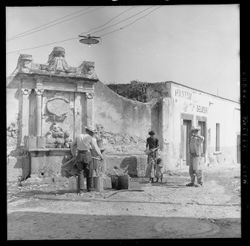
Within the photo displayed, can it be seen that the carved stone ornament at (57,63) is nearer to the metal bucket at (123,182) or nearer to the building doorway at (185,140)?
the metal bucket at (123,182)

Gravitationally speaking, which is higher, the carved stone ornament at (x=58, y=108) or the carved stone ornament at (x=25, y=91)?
the carved stone ornament at (x=25, y=91)

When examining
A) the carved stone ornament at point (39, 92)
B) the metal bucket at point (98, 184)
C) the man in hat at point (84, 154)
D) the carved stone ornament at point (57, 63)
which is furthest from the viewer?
the carved stone ornament at point (39, 92)

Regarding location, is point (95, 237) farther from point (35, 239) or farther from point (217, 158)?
point (217, 158)

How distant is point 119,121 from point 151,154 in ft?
4.33

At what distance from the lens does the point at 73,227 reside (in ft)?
19.5

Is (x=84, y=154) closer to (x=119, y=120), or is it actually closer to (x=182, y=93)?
(x=119, y=120)

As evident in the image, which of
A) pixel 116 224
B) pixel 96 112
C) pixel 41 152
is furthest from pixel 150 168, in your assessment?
pixel 116 224

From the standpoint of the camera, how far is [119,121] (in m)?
9.98

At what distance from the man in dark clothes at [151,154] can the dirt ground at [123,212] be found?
1.87 feet

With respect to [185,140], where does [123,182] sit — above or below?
below

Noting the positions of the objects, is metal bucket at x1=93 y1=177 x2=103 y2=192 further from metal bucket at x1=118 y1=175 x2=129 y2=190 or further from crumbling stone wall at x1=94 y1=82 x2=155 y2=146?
crumbling stone wall at x1=94 y1=82 x2=155 y2=146

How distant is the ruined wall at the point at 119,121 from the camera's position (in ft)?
32.2

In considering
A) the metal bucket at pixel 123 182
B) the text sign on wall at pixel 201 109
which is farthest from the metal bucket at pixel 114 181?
the text sign on wall at pixel 201 109

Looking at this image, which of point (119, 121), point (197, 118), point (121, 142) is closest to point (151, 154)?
point (121, 142)
